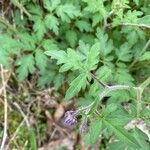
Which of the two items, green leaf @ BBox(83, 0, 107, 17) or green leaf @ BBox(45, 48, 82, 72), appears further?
green leaf @ BBox(83, 0, 107, 17)

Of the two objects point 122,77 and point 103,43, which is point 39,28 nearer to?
point 103,43

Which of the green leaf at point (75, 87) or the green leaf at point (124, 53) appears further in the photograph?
the green leaf at point (124, 53)

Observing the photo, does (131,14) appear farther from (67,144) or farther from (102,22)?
(67,144)

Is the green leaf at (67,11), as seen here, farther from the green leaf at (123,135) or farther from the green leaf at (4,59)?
the green leaf at (123,135)

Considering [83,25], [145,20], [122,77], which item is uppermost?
[145,20]

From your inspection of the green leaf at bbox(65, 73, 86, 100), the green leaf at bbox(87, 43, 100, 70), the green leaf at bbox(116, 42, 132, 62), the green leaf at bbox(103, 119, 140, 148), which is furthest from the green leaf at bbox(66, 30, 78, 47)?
the green leaf at bbox(103, 119, 140, 148)

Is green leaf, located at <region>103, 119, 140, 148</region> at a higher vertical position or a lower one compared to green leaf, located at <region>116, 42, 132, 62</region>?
higher

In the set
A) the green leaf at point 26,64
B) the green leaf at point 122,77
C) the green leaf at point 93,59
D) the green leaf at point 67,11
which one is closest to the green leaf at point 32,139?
the green leaf at point 26,64

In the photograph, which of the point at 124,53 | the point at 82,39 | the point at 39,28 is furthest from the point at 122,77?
the point at 39,28

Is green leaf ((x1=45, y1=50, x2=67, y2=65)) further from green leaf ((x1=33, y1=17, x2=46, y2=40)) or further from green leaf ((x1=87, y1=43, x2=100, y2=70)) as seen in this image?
green leaf ((x1=33, y1=17, x2=46, y2=40))
